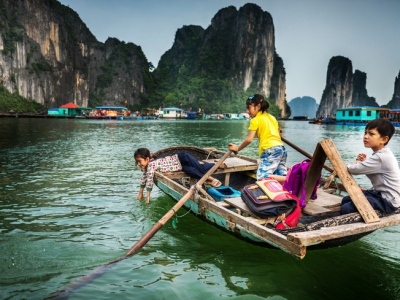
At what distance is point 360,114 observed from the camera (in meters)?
47.7

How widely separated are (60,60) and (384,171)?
8889 centimetres

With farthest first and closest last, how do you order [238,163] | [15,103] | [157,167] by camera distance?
[15,103]
[238,163]
[157,167]

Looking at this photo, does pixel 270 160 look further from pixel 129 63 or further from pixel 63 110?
pixel 129 63

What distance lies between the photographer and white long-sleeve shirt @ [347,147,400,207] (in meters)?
3.34

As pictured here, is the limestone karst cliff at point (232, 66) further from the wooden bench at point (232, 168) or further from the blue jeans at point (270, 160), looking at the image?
the blue jeans at point (270, 160)

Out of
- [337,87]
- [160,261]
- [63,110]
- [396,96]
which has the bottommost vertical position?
[160,261]

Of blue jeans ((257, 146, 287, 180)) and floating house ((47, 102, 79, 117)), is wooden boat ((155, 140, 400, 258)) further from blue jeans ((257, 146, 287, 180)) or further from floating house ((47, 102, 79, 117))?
floating house ((47, 102, 79, 117))

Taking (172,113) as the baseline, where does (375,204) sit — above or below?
below

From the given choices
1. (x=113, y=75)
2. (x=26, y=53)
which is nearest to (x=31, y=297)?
(x=26, y=53)

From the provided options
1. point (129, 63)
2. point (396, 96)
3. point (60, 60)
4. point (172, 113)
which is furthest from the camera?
point (396, 96)

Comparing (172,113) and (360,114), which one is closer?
(360,114)

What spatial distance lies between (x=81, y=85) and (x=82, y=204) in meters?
88.7

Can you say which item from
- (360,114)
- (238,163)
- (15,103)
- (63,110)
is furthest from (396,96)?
(238,163)

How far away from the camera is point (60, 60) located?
8125 cm
